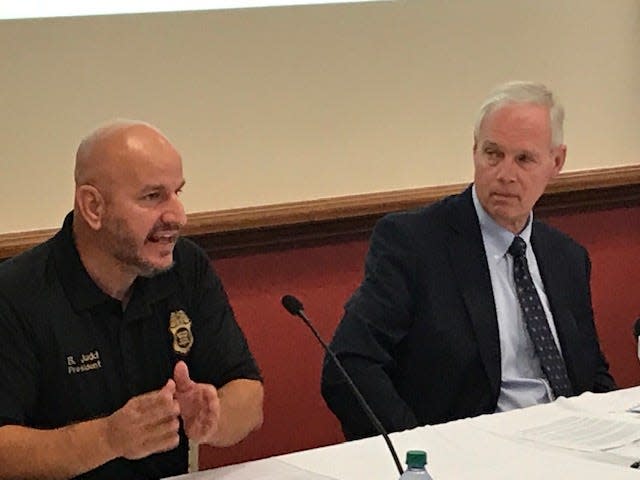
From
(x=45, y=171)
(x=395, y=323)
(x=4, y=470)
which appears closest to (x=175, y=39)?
(x=45, y=171)

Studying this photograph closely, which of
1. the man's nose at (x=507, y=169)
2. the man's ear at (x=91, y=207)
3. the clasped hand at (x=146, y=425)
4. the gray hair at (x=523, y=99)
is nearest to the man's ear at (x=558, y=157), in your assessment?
the gray hair at (x=523, y=99)

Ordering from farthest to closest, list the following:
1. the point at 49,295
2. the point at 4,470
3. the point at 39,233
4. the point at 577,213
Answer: the point at 577,213, the point at 39,233, the point at 49,295, the point at 4,470

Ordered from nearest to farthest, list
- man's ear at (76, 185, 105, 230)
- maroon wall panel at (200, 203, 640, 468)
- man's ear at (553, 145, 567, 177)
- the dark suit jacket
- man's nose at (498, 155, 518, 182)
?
man's ear at (76, 185, 105, 230) < the dark suit jacket < man's nose at (498, 155, 518, 182) < man's ear at (553, 145, 567, 177) < maroon wall panel at (200, 203, 640, 468)

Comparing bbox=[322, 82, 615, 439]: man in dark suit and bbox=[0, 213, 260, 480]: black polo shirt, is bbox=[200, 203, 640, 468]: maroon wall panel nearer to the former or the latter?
bbox=[322, 82, 615, 439]: man in dark suit

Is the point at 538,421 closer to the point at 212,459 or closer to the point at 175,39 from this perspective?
the point at 212,459

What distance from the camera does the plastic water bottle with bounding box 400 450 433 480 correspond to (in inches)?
67.4

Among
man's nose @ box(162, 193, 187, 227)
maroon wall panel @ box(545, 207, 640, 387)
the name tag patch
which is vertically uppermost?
man's nose @ box(162, 193, 187, 227)

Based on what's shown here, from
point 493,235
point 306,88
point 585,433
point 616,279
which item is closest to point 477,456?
point 585,433

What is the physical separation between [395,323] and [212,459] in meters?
0.76

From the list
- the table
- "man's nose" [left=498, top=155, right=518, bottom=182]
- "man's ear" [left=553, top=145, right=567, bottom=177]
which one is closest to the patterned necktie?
"man's nose" [left=498, top=155, right=518, bottom=182]

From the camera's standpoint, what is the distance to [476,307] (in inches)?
108

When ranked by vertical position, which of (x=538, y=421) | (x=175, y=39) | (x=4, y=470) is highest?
(x=175, y=39)

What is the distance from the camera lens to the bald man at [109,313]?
2162 mm

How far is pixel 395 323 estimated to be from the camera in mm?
2717
